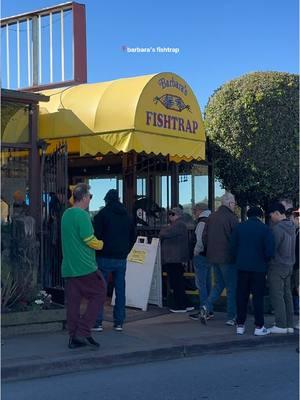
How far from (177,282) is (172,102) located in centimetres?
308

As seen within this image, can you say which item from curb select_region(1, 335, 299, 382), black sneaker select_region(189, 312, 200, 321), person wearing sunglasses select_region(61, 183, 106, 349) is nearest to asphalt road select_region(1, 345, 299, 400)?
curb select_region(1, 335, 299, 382)

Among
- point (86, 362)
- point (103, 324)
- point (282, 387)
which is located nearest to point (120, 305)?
point (103, 324)

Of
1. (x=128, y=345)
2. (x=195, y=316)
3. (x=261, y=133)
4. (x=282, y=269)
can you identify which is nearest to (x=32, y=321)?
(x=128, y=345)

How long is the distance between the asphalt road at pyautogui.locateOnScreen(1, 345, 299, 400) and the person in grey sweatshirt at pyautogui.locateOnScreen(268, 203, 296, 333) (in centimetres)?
108

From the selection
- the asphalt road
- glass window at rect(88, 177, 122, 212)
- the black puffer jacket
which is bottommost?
the asphalt road

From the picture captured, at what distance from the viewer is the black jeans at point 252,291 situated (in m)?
8.09

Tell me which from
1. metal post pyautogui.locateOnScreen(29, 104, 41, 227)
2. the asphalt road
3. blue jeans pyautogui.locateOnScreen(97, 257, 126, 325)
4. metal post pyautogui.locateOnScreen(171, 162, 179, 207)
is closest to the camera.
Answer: the asphalt road

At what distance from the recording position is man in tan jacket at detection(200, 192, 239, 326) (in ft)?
28.6

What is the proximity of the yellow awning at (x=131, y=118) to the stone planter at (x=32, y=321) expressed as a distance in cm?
292

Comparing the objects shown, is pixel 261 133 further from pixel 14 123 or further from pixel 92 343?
pixel 92 343

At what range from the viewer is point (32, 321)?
8.09m

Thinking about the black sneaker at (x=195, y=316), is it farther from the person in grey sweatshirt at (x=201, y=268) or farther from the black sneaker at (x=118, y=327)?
the black sneaker at (x=118, y=327)

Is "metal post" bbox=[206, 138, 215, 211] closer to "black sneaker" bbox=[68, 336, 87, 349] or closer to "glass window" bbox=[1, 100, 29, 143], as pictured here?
"glass window" bbox=[1, 100, 29, 143]

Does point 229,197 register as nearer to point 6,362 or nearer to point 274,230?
point 274,230
